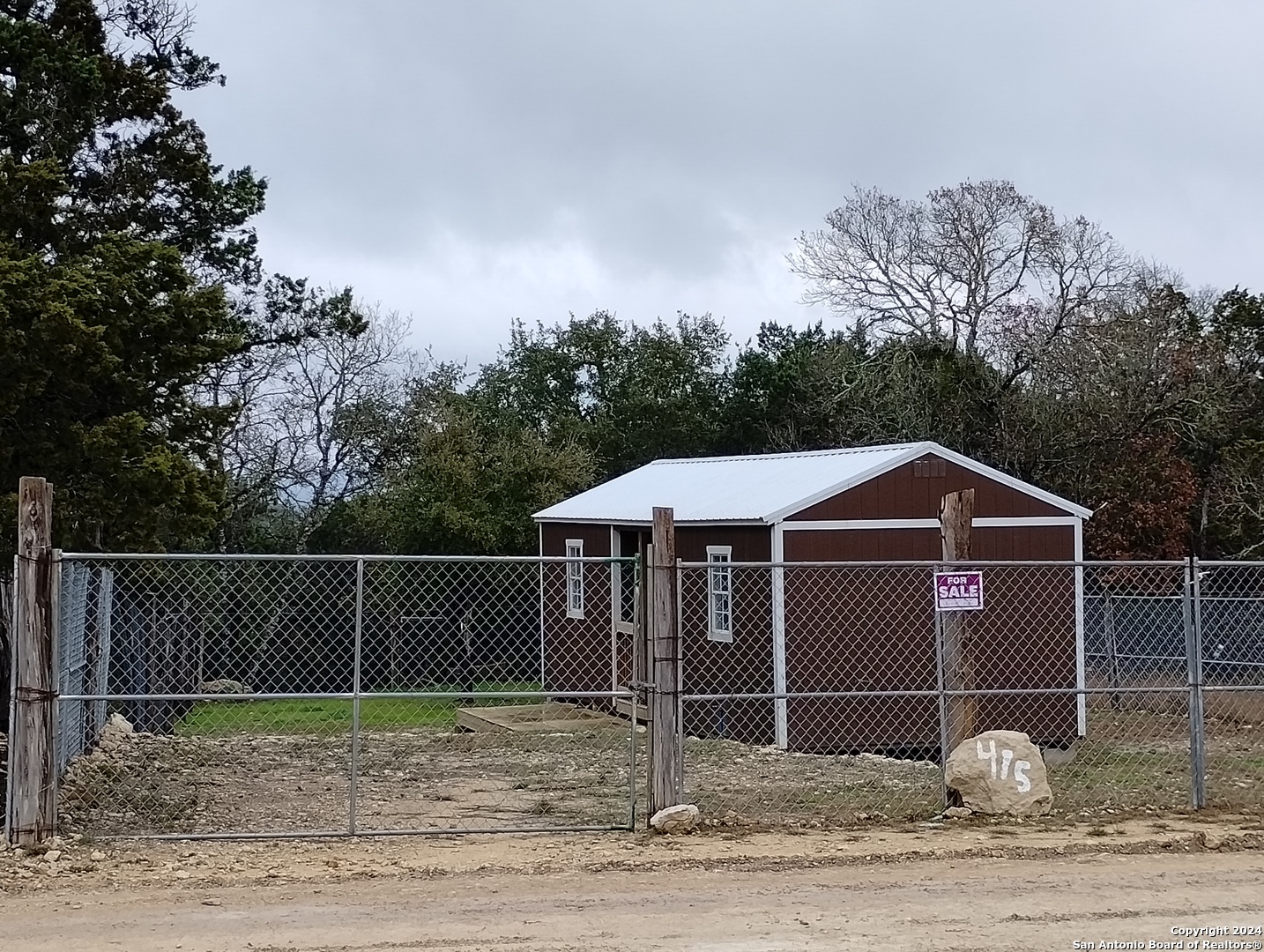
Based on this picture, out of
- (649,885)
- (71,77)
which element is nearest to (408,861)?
(649,885)

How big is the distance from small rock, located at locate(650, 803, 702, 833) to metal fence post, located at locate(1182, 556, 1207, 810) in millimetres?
3576

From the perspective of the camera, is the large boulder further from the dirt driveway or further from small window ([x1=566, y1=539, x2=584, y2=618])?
small window ([x1=566, y1=539, x2=584, y2=618])

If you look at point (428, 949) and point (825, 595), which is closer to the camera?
point (428, 949)

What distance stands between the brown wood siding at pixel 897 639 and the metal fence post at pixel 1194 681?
5.21 meters

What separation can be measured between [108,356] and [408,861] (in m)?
9.92

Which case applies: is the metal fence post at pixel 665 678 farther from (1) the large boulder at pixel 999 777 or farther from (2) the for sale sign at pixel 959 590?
(1) the large boulder at pixel 999 777

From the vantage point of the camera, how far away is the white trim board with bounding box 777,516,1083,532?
15.9m

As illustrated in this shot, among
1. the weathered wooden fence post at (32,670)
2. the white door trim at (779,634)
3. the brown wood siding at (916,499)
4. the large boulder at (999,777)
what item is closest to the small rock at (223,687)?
the white door trim at (779,634)

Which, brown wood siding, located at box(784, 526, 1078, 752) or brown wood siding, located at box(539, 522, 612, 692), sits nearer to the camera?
brown wood siding, located at box(784, 526, 1078, 752)

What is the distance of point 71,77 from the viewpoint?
63.6ft

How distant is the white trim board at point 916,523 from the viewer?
15867 millimetres

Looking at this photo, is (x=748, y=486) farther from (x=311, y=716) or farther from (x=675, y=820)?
(x=675, y=820)

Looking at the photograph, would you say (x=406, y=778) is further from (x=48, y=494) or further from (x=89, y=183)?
(x=89, y=183)

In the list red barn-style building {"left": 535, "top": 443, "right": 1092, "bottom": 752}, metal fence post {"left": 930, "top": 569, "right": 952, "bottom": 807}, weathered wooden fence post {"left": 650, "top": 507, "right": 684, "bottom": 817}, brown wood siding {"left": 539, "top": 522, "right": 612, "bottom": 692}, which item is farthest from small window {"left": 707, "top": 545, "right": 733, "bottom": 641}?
weathered wooden fence post {"left": 650, "top": 507, "right": 684, "bottom": 817}
